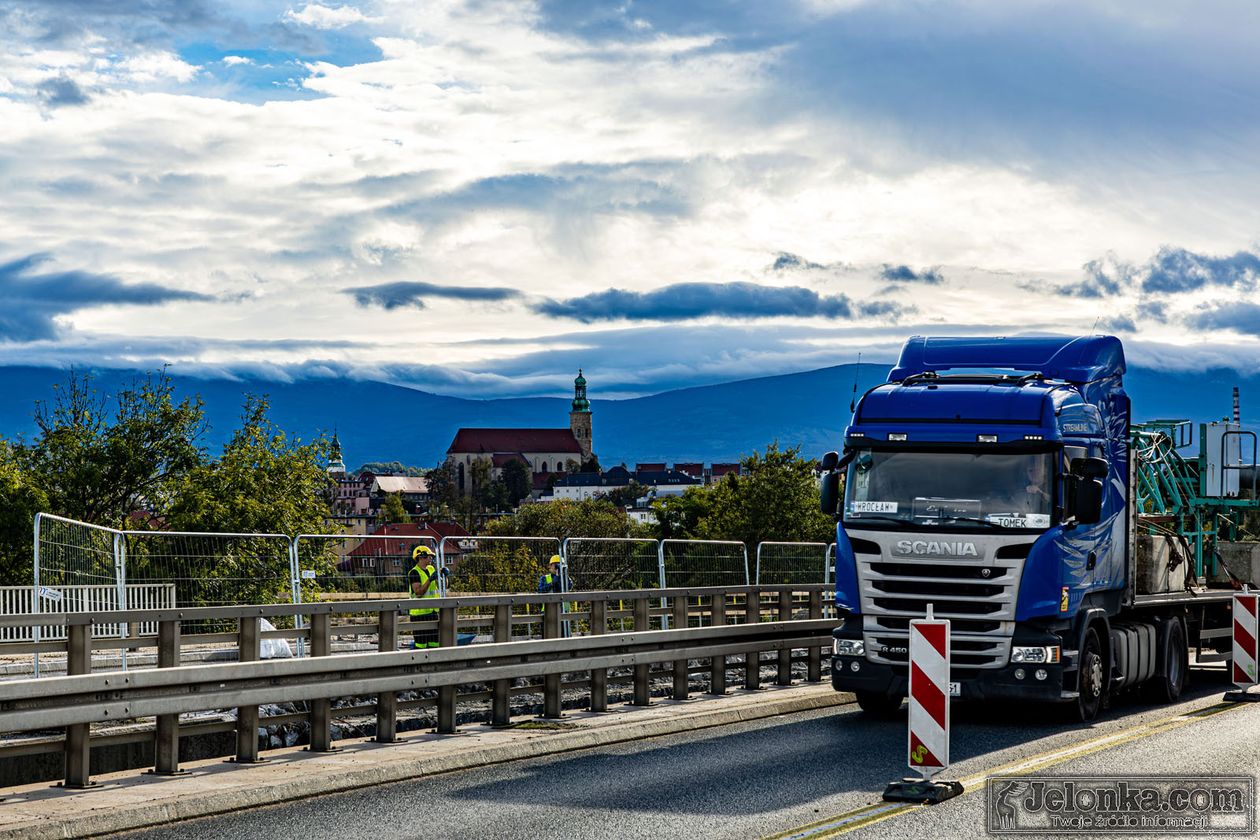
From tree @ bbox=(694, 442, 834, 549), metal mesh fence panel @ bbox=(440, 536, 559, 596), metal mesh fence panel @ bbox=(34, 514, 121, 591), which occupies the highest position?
metal mesh fence panel @ bbox=(34, 514, 121, 591)

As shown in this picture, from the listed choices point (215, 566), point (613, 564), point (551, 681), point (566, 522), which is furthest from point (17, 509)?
point (566, 522)

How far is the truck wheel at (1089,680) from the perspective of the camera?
16250 mm

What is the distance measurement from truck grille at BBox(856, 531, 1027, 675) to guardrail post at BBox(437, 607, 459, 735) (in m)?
4.37

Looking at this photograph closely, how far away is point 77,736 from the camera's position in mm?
10492

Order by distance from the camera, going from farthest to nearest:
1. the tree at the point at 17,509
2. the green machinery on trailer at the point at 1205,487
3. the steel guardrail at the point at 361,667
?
the tree at the point at 17,509 < the green machinery on trailer at the point at 1205,487 < the steel guardrail at the point at 361,667

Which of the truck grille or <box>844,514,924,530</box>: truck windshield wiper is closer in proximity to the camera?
the truck grille

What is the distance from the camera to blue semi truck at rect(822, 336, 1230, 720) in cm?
1566

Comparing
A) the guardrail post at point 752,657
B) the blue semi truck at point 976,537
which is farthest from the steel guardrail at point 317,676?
the blue semi truck at point 976,537

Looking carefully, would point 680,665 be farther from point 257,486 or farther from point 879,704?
point 257,486

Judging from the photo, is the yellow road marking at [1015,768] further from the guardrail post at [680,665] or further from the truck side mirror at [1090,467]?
the guardrail post at [680,665]

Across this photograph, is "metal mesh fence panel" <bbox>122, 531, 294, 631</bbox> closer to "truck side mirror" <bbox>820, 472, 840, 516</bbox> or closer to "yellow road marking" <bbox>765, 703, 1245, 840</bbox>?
"truck side mirror" <bbox>820, 472, 840, 516</bbox>

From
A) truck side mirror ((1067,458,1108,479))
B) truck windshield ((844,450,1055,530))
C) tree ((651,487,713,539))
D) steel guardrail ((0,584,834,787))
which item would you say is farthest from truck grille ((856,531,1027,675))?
tree ((651,487,713,539))

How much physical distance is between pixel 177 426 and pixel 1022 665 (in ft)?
157

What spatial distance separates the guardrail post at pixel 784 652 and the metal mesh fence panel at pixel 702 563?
4.03ft
